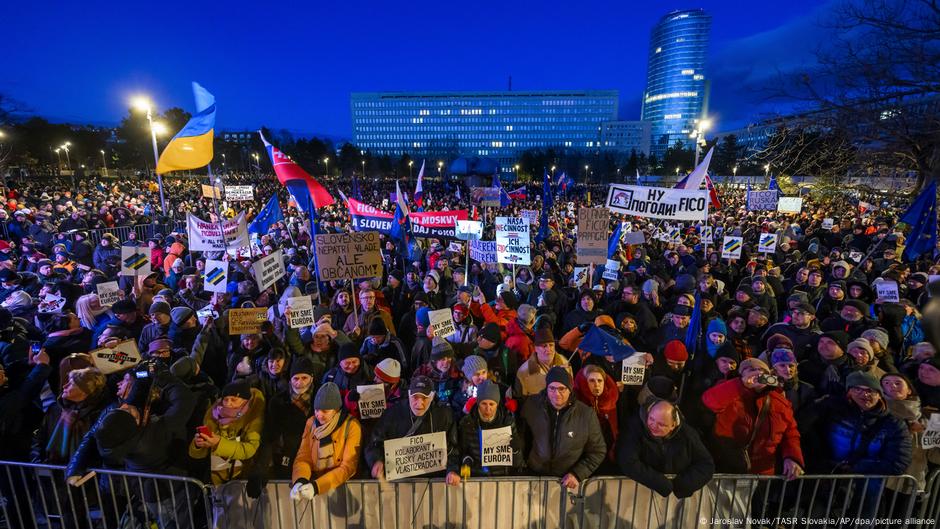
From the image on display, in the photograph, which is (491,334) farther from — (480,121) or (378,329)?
(480,121)

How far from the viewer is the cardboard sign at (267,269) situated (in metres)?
6.37

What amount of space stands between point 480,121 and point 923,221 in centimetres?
13703

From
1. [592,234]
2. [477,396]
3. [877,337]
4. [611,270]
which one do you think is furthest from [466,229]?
[877,337]

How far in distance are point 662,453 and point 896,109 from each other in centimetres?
643

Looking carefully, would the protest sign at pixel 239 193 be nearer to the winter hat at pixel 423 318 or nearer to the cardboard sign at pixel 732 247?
the winter hat at pixel 423 318

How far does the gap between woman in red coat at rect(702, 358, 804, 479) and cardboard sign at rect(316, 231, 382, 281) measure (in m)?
4.15

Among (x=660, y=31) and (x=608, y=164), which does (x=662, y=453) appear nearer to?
(x=608, y=164)

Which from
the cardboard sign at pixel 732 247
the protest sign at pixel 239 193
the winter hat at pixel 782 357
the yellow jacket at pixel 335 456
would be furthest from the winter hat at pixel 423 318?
the protest sign at pixel 239 193

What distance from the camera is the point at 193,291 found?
7480 mm

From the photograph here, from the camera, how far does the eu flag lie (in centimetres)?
751

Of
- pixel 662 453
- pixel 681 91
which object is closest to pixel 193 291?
pixel 662 453

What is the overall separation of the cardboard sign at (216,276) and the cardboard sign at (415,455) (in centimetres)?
495

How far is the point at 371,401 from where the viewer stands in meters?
3.79

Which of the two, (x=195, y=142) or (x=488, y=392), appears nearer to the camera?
(x=488, y=392)
